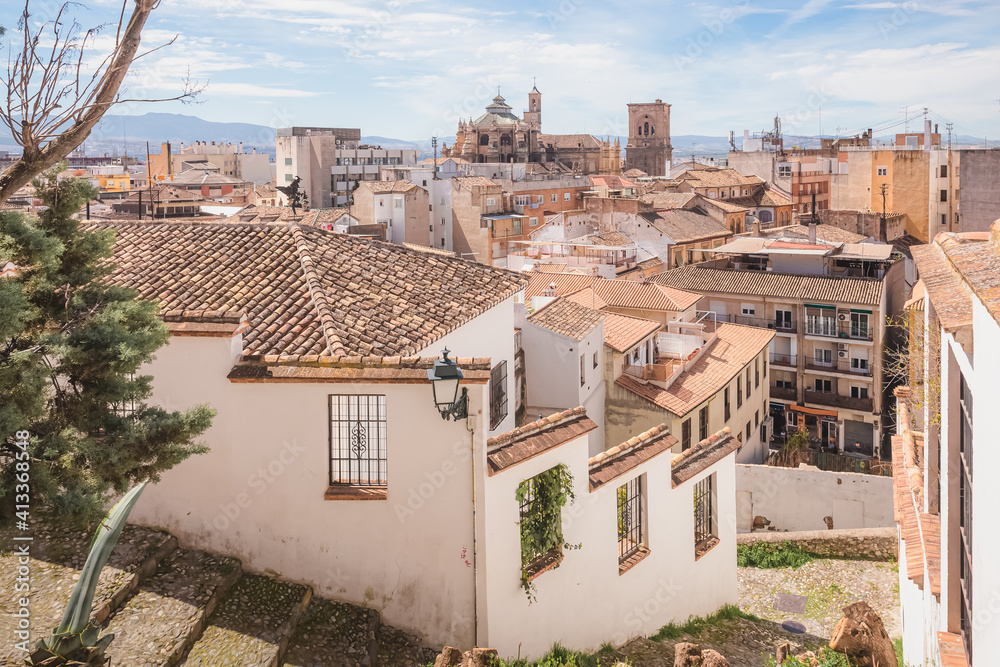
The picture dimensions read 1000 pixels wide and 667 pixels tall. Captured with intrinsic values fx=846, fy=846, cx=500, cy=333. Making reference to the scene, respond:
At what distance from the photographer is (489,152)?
101 meters

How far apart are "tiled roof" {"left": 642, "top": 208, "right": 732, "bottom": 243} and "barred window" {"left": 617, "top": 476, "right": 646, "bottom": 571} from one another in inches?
1384

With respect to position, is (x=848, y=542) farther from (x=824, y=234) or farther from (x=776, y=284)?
(x=824, y=234)

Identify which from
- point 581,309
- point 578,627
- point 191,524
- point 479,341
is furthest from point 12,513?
point 581,309

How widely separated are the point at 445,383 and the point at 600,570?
3.54 meters

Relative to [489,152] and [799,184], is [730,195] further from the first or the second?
[489,152]

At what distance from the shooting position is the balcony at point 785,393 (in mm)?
34156

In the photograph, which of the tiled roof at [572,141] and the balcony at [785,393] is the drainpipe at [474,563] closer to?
the balcony at [785,393]

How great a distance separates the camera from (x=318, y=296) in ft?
34.9

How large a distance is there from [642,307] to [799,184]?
156 ft

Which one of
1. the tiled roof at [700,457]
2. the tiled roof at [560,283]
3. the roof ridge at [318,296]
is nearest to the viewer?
the roof ridge at [318,296]

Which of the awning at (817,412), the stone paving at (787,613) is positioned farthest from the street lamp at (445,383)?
the awning at (817,412)

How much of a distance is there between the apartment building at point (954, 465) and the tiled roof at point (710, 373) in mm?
12648

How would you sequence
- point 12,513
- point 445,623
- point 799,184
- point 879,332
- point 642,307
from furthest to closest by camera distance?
point 799,184 → point 879,332 → point 642,307 → point 445,623 → point 12,513

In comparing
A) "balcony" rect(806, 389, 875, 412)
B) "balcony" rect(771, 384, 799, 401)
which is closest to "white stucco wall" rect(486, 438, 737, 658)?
"balcony" rect(806, 389, 875, 412)
